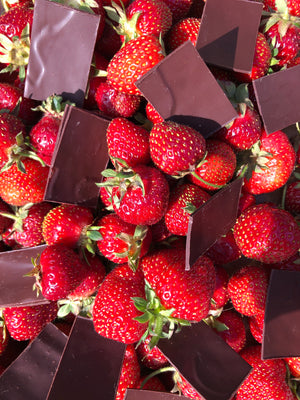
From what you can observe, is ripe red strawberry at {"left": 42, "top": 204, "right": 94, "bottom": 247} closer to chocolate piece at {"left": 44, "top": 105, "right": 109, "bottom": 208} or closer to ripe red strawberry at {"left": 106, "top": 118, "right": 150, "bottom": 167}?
chocolate piece at {"left": 44, "top": 105, "right": 109, "bottom": 208}

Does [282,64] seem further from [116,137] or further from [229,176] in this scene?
[116,137]

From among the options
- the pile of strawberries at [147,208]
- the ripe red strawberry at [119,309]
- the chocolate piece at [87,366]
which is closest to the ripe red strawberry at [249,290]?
the pile of strawberries at [147,208]

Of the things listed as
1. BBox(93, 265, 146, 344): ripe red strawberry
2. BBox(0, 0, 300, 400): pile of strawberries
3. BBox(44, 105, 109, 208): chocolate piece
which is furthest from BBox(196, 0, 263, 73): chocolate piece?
BBox(93, 265, 146, 344): ripe red strawberry

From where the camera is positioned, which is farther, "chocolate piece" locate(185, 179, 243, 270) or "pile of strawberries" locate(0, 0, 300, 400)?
"pile of strawberries" locate(0, 0, 300, 400)

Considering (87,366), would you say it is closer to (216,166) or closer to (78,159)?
(78,159)

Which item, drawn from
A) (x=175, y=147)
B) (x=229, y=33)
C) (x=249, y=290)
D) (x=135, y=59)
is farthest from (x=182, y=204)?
(x=229, y=33)

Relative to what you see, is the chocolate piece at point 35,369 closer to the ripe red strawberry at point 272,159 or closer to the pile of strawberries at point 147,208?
the pile of strawberries at point 147,208

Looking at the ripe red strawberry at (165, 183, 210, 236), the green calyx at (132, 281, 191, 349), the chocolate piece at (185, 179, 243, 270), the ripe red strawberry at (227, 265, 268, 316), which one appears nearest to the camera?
the chocolate piece at (185, 179, 243, 270)
